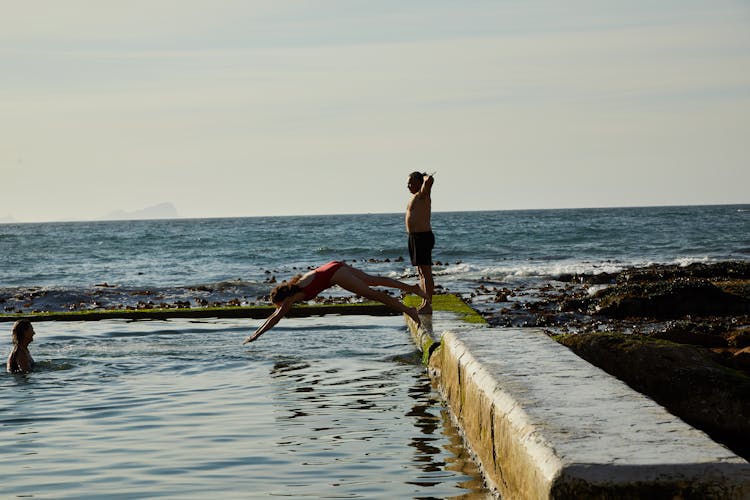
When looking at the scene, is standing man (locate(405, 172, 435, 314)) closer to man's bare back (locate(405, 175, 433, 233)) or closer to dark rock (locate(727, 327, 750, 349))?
man's bare back (locate(405, 175, 433, 233))

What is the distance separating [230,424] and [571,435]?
13.4ft

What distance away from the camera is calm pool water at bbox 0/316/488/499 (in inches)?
250

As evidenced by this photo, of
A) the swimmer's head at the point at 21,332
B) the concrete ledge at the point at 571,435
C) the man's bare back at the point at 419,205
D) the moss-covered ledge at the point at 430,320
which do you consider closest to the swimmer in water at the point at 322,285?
the moss-covered ledge at the point at 430,320

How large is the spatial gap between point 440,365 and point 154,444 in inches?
129

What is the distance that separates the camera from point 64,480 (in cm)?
649

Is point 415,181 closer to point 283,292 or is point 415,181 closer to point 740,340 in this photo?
point 283,292

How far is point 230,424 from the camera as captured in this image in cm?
818

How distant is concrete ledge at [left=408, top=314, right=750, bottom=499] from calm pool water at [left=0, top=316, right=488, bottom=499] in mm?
537

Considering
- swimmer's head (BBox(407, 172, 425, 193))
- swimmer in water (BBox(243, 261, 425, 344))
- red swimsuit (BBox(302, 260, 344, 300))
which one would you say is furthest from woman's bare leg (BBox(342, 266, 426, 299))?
swimmer's head (BBox(407, 172, 425, 193))

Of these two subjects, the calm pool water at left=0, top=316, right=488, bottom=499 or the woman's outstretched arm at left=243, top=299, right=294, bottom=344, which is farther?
the woman's outstretched arm at left=243, top=299, right=294, bottom=344

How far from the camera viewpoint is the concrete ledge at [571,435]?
13.5 feet

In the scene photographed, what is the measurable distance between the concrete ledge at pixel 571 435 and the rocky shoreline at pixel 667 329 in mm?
1211

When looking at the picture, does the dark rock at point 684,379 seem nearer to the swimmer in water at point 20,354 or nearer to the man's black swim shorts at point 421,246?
the man's black swim shorts at point 421,246

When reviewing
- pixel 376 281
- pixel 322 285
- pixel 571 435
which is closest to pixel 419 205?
pixel 376 281
